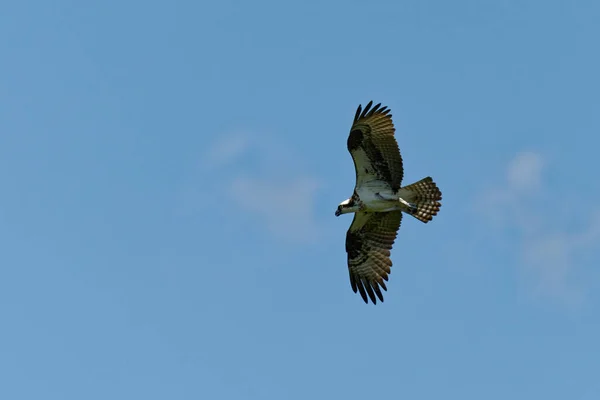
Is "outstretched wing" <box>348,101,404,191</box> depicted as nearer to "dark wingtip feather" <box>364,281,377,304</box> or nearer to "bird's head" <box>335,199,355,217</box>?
"bird's head" <box>335,199,355,217</box>

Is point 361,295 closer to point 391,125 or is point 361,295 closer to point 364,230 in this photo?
point 364,230

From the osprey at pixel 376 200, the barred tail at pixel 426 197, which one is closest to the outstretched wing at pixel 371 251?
the osprey at pixel 376 200

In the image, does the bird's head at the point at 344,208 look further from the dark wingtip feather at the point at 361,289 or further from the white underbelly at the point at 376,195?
the dark wingtip feather at the point at 361,289

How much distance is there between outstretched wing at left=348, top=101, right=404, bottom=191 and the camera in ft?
66.0

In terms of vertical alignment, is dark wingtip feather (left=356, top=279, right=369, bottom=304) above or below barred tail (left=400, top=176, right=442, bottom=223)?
below

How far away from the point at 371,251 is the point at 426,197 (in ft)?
6.10

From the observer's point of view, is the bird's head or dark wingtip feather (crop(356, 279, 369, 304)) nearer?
the bird's head

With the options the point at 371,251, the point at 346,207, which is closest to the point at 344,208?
the point at 346,207

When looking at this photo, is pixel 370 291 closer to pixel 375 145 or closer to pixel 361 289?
pixel 361 289

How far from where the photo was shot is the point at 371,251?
21812mm

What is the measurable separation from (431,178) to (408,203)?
696mm

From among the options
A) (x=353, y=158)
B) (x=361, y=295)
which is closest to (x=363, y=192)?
(x=353, y=158)

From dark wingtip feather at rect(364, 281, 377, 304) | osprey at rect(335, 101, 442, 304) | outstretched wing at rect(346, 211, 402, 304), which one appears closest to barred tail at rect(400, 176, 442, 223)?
osprey at rect(335, 101, 442, 304)

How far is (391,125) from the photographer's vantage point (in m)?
20.2
